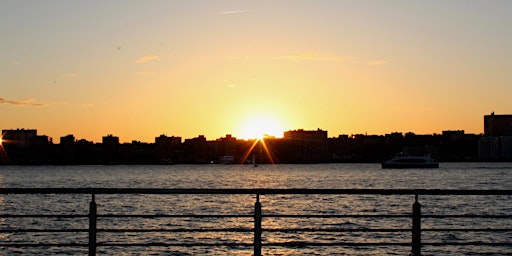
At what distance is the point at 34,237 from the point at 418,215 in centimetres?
2898

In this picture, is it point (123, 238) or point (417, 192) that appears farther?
point (123, 238)

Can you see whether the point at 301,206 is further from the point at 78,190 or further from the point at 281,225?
the point at 78,190

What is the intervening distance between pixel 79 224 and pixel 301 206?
2432cm

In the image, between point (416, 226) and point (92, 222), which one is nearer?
point (92, 222)

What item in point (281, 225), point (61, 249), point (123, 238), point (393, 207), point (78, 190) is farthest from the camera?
point (393, 207)

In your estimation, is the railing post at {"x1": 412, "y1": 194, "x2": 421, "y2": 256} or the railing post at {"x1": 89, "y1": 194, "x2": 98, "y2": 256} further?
the railing post at {"x1": 412, "y1": 194, "x2": 421, "y2": 256}

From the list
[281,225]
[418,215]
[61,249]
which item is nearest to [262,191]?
[418,215]

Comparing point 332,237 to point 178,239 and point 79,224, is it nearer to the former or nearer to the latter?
point 178,239

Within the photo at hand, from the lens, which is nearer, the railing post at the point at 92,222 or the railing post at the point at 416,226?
the railing post at the point at 92,222

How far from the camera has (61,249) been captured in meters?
31.6

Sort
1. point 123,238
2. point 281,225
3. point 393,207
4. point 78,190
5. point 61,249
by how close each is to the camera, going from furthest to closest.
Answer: point 393,207 < point 281,225 < point 123,238 < point 61,249 < point 78,190

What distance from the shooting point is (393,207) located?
6269cm

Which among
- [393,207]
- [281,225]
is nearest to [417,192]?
[281,225]

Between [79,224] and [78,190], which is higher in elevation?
[78,190]
